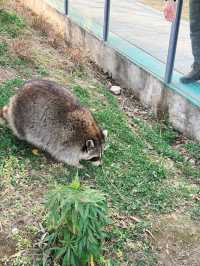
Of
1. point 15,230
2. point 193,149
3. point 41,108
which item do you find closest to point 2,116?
point 41,108

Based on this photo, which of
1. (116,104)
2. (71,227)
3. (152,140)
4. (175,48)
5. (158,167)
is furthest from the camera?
(116,104)

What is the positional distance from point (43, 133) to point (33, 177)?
0.49 meters

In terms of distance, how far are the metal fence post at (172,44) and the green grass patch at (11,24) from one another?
2.90 meters

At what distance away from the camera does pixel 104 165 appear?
16.8 feet

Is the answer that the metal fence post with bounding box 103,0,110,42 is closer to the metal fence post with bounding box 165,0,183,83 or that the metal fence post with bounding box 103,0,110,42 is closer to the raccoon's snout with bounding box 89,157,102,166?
the metal fence post with bounding box 165,0,183,83

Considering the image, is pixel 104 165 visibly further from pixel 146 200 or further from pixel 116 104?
pixel 116 104

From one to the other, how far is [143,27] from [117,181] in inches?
135

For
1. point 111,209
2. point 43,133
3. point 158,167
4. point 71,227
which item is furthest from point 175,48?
point 71,227

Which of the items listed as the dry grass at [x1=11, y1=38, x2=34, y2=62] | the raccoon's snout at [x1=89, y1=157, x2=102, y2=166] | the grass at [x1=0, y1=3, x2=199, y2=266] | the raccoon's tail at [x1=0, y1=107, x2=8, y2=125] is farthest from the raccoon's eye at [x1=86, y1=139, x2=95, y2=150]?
the dry grass at [x1=11, y1=38, x2=34, y2=62]

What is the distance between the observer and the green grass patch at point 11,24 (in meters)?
8.24

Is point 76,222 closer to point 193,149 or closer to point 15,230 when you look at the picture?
point 15,230

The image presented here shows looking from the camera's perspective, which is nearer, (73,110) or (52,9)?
(73,110)

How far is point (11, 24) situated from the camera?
338 inches

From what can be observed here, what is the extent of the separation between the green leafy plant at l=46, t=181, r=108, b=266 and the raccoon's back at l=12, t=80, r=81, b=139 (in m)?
1.43
